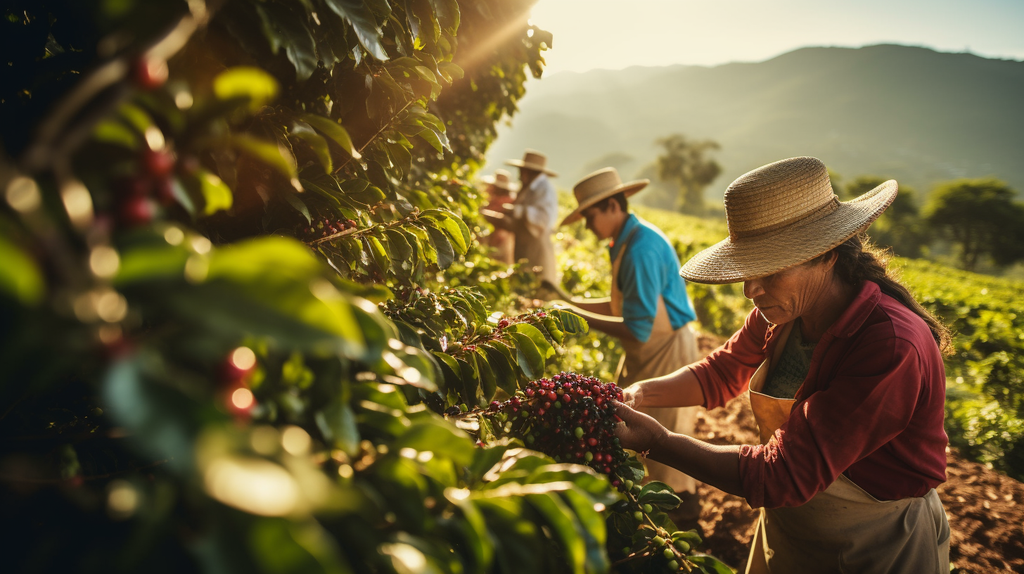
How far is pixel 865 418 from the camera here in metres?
1.52

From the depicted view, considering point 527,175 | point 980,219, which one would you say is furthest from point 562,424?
point 980,219

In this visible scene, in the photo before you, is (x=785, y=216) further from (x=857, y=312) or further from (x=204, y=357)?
(x=204, y=357)

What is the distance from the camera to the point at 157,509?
44 cm

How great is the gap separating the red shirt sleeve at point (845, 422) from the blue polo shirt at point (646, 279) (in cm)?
163

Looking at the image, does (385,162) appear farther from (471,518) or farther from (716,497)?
(716,497)

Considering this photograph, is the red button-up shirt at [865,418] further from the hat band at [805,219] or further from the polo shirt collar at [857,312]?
the hat band at [805,219]

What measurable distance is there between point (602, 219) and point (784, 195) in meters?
1.99

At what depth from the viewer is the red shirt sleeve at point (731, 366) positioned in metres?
2.42

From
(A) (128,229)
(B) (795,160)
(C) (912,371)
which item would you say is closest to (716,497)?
(C) (912,371)

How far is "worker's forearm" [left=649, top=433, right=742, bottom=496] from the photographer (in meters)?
1.74

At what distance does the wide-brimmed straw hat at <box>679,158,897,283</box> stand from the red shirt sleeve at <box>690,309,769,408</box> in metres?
0.66

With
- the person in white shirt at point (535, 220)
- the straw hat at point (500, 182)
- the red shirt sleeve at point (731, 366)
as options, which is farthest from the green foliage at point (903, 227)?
the red shirt sleeve at point (731, 366)

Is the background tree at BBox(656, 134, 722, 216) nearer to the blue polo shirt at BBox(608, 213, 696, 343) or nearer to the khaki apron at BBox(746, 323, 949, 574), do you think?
the blue polo shirt at BBox(608, 213, 696, 343)

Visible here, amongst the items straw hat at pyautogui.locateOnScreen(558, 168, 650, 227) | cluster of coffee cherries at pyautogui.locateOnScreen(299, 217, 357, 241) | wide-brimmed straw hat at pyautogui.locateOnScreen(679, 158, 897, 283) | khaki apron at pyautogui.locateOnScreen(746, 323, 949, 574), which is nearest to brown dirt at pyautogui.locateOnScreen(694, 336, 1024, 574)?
khaki apron at pyautogui.locateOnScreen(746, 323, 949, 574)
